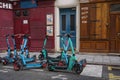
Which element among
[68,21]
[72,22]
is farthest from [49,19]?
[72,22]

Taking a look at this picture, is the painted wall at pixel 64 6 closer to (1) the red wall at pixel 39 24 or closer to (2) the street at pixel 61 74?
(1) the red wall at pixel 39 24

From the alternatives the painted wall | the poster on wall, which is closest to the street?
the painted wall

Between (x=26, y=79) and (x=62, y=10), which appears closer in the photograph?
(x=26, y=79)

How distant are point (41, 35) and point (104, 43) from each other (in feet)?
13.6

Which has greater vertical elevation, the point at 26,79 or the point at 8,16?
the point at 8,16

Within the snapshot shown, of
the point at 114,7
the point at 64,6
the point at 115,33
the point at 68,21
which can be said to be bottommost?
the point at 115,33

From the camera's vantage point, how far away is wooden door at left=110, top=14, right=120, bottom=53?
482 inches

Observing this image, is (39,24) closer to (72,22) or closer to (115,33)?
(72,22)

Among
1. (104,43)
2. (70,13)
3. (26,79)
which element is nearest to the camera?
(26,79)

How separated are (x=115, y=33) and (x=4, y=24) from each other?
731 centimetres

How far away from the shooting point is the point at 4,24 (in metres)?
14.8

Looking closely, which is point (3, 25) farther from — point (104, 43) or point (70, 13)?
point (104, 43)

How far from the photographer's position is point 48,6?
1395cm

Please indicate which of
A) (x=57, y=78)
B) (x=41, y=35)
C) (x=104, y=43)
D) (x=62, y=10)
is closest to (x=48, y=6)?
(x=62, y=10)
